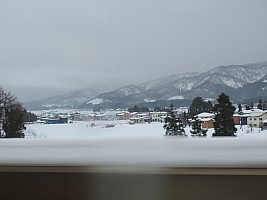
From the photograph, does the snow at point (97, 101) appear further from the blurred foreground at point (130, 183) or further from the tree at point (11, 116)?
the blurred foreground at point (130, 183)

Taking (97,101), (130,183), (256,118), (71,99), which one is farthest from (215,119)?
(71,99)

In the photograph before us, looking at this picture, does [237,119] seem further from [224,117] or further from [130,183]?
[130,183]

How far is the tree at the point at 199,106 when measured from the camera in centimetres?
144

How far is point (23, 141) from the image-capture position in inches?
56.3

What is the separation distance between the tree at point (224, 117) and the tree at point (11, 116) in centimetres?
82

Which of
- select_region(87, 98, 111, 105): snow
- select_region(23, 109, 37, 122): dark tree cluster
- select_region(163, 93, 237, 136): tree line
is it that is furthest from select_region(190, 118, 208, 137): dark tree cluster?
select_region(23, 109, 37, 122): dark tree cluster

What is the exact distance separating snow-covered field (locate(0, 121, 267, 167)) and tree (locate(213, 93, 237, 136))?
0.12 ft

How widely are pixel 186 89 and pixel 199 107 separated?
14 centimetres

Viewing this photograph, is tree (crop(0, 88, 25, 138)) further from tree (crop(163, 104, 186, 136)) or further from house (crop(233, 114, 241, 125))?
house (crop(233, 114, 241, 125))

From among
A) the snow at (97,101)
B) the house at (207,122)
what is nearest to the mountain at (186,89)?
the snow at (97,101)

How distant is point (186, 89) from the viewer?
1572mm

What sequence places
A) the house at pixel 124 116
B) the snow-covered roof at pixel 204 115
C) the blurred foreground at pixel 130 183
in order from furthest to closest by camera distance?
the house at pixel 124 116
the snow-covered roof at pixel 204 115
the blurred foreground at pixel 130 183

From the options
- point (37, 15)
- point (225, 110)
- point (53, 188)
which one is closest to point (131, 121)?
point (225, 110)

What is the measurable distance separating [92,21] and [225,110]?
75 centimetres
